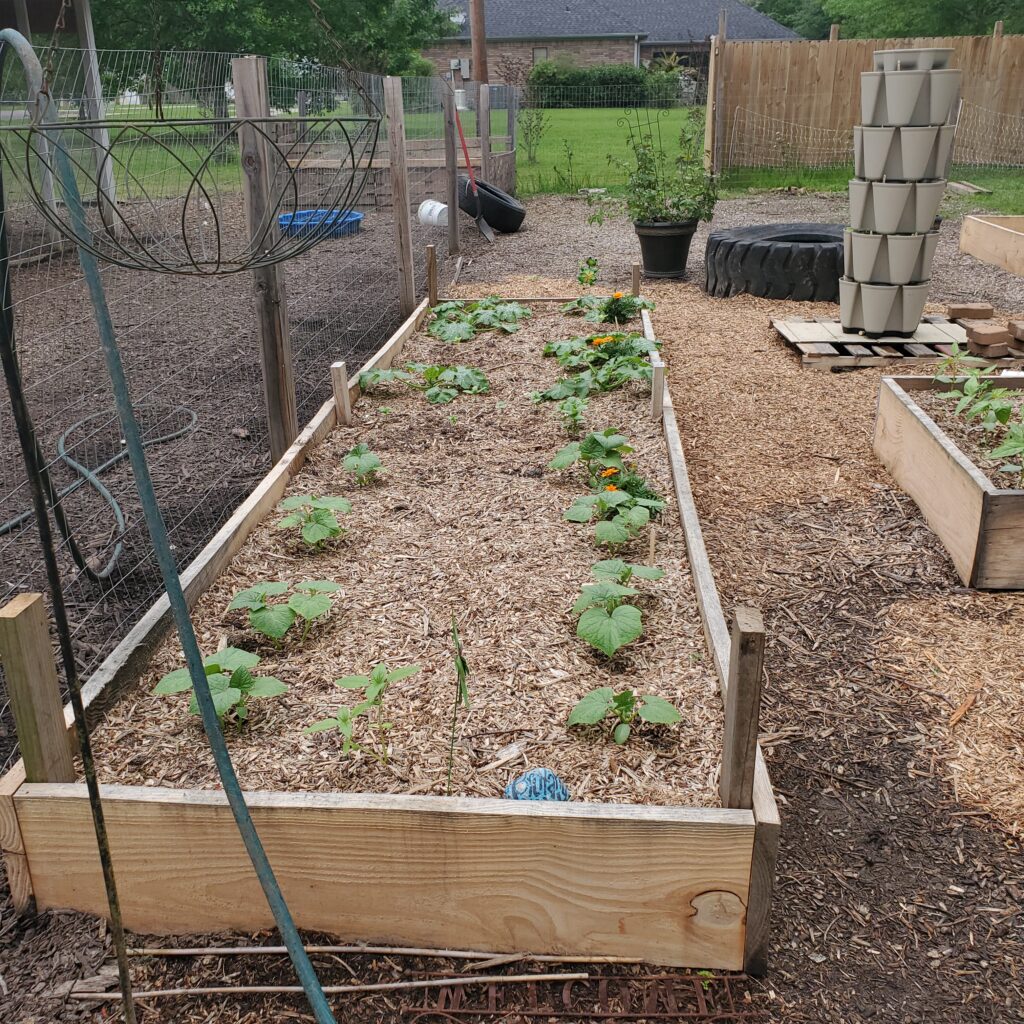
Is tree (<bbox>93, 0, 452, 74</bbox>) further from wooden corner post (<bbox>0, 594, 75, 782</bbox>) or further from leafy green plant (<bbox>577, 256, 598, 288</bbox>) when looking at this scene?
wooden corner post (<bbox>0, 594, 75, 782</bbox>)

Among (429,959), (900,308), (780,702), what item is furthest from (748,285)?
(429,959)

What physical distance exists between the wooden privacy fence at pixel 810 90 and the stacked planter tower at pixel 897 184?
9.91 meters

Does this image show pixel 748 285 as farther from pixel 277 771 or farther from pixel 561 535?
pixel 277 771

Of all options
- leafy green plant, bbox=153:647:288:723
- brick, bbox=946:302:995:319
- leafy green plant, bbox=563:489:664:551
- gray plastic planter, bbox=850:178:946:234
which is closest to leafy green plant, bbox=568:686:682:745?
leafy green plant, bbox=153:647:288:723

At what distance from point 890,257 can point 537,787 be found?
16.9 feet

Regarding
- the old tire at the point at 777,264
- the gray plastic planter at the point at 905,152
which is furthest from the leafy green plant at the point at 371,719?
the old tire at the point at 777,264

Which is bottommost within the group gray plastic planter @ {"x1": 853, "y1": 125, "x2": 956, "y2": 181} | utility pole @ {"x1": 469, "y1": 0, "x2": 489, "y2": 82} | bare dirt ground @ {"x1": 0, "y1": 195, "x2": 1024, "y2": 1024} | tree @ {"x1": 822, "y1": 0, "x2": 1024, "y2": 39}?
bare dirt ground @ {"x1": 0, "y1": 195, "x2": 1024, "y2": 1024}

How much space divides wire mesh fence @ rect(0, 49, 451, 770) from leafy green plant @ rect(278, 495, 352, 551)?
1.75 feet

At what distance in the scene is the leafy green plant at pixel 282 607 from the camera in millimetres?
2973

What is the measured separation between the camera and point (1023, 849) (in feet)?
8.04

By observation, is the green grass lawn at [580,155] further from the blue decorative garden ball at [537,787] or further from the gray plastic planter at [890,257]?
the blue decorative garden ball at [537,787]

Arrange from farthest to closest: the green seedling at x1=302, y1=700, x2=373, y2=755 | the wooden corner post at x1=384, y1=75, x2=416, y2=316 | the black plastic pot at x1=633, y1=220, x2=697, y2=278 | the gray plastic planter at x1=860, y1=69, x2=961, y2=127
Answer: the black plastic pot at x1=633, y1=220, x2=697, y2=278, the wooden corner post at x1=384, y1=75, x2=416, y2=316, the gray plastic planter at x1=860, y1=69, x2=961, y2=127, the green seedling at x1=302, y1=700, x2=373, y2=755

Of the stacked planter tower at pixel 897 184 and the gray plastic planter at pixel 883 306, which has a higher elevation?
the stacked planter tower at pixel 897 184

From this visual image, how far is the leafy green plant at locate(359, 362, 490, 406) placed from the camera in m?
5.52
